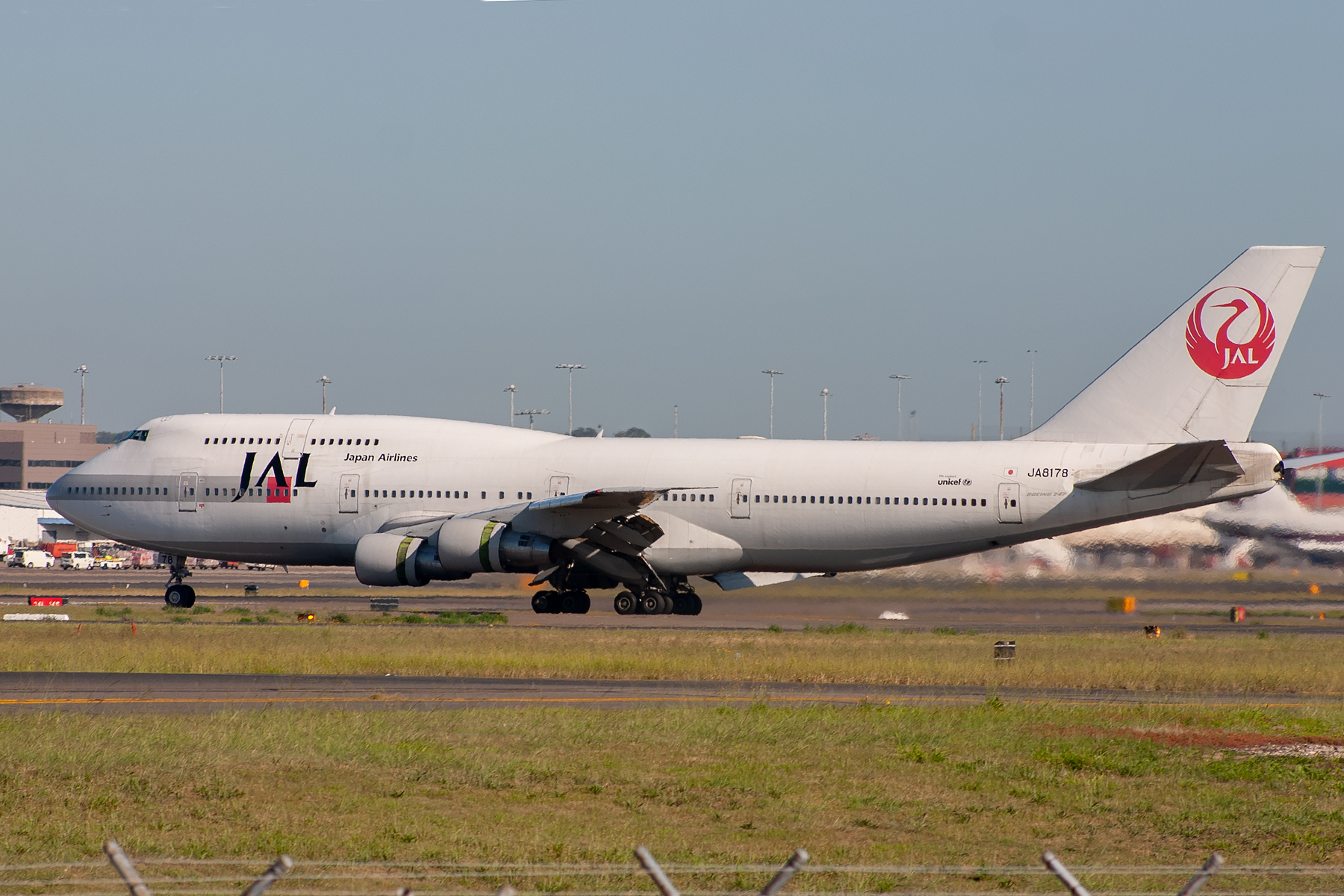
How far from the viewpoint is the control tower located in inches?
7623

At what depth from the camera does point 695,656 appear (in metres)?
32.5

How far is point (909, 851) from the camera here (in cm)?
1377

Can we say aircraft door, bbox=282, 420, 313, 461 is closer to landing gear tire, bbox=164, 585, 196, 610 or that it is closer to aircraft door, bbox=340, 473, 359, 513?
aircraft door, bbox=340, 473, 359, 513

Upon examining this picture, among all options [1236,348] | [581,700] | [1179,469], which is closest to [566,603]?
[1179,469]

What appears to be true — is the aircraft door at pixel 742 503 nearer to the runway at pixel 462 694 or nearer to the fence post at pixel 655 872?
the runway at pixel 462 694

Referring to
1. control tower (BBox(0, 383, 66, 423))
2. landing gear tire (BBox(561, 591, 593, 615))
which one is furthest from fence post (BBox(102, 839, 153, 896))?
control tower (BBox(0, 383, 66, 423))

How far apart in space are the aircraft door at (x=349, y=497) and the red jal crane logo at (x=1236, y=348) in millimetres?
24723

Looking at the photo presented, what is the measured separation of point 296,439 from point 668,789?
3226 cm

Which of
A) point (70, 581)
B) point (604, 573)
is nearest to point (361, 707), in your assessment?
point (604, 573)

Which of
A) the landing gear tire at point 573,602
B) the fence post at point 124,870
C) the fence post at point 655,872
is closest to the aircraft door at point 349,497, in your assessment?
the landing gear tire at point 573,602

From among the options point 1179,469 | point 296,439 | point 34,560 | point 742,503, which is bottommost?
point 34,560

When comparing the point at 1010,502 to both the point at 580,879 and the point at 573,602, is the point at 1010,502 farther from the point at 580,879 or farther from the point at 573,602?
the point at 580,879

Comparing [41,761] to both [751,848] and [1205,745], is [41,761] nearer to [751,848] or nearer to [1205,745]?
[751,848]

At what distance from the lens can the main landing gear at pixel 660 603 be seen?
44781mm
